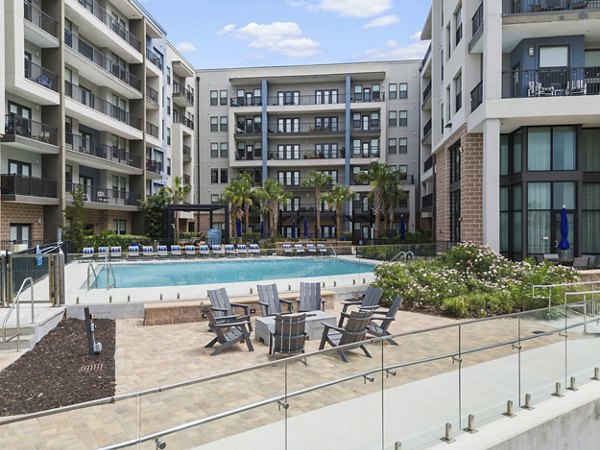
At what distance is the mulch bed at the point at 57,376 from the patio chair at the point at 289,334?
9.53 feet

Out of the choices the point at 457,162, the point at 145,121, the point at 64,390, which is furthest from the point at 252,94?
the point at 64,390

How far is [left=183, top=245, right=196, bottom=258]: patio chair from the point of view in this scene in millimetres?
30688

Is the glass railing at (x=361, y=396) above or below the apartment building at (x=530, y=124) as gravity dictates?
below

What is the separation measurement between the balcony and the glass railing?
46.1 meters

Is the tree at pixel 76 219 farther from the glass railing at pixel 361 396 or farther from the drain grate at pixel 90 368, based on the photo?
the glass railing at pixel 361 396

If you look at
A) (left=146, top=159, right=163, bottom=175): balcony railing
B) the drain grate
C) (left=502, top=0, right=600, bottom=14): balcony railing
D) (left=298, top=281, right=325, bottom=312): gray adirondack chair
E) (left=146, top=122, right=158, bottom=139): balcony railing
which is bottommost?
the drain grate

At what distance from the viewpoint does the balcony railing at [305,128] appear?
51250mm

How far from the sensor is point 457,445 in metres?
5.57

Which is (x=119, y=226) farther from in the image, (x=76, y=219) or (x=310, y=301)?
(x=310, y=301)

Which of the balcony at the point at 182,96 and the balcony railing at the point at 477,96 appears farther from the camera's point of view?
the balcony at the point at 182,96

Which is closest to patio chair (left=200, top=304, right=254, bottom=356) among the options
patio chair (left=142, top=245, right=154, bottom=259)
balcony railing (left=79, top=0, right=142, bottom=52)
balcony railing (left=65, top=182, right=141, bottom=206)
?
patio chair (left=142, top=245, right=154, bottom=259)

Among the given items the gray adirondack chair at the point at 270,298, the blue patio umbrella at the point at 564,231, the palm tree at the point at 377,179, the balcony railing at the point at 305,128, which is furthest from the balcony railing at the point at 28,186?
the balcony railing at the point at 305,128

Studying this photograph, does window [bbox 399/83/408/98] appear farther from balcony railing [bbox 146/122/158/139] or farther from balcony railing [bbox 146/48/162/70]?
balcony railing [bbox 146/122/158/139]

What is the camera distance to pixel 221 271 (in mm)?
25156
